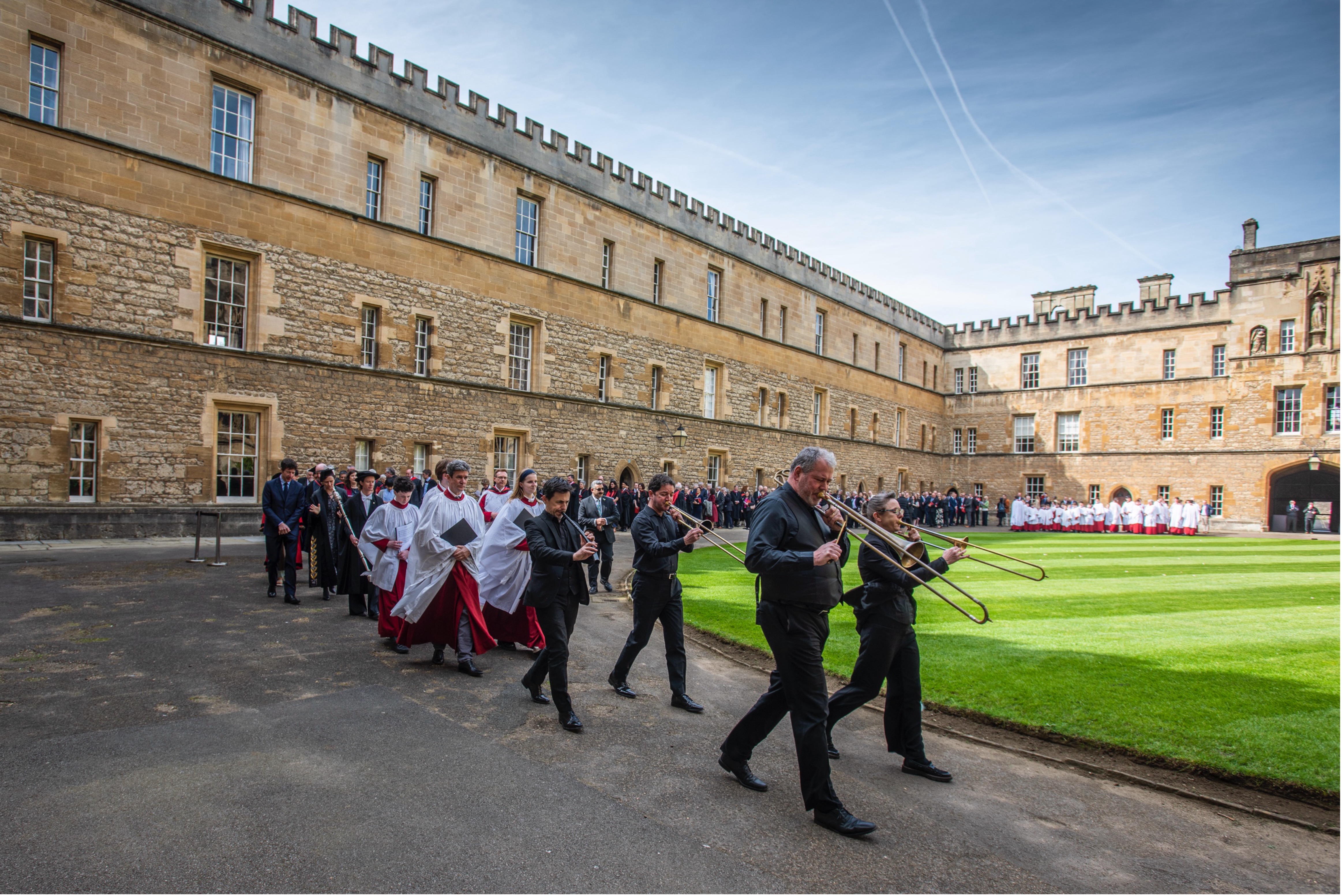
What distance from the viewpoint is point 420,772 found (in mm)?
4668

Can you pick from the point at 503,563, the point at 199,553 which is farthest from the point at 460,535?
the point at 199,553

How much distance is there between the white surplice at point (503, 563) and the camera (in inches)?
301

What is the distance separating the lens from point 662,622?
21.9 feet

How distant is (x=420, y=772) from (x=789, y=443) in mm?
32506

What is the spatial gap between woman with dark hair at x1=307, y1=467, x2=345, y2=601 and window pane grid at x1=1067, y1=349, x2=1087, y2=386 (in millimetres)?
45727

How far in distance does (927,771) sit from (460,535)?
15.9 feet

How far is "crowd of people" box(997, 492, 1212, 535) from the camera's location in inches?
1406

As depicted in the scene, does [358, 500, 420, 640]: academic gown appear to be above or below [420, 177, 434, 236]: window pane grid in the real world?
below

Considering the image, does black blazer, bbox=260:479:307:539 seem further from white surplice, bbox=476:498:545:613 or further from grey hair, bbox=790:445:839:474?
grey hair, bbox=790:445:839:474

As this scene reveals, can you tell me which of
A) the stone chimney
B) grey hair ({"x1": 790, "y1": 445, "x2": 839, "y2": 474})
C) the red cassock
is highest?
the stone chimney

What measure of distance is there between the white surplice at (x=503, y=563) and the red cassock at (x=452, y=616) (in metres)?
0.20

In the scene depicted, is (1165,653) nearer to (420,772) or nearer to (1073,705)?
(1073,705)

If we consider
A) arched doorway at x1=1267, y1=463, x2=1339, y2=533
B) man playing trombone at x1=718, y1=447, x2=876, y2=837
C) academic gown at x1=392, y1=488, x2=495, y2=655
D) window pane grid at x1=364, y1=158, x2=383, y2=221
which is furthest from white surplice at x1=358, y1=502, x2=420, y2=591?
arched doorway at x1=1267, y1=463, x2=1339, y2=533

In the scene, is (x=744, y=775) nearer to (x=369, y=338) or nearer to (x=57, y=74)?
(x=369, y=338)
